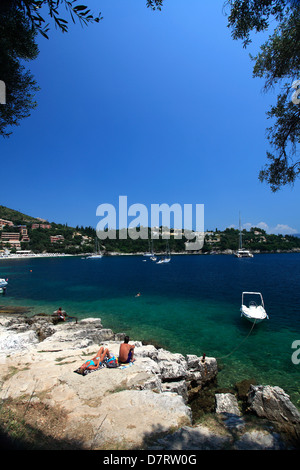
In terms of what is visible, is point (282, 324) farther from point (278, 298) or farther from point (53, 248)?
point (53, 248)

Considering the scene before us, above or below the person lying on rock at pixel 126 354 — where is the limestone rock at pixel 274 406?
below

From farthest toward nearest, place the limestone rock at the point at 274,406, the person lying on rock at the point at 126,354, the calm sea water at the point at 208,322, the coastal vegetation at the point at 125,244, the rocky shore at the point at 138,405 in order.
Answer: the coastal vegetation at the point at 125,244 → the calm sea water at the point at 208,322 → the person lying on rock at the point at 126,354 → the limestone rock at the point at 274,406 → the rocky shore at the point at 138,405

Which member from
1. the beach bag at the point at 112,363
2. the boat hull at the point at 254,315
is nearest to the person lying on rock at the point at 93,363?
the beach bag at the point at 112,363

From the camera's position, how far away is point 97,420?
16.7ft

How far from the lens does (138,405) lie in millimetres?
5762

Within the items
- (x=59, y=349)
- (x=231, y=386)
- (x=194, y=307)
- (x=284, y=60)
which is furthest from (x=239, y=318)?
(x=284, y=60)

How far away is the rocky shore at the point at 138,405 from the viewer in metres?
4.43

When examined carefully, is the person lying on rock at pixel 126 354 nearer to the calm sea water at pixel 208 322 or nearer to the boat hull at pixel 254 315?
the calm sea water at pixel 208 322

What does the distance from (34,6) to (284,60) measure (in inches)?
212

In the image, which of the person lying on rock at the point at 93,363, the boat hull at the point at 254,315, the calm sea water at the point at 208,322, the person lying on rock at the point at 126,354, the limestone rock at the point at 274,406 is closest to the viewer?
the limestone rock at the point at 274,406

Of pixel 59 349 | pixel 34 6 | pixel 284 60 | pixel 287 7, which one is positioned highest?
pixel 287 7

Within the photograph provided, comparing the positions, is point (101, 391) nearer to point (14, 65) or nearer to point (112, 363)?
point (112, 363)

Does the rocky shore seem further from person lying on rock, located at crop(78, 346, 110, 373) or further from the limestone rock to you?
person lying on rock, located at crop(78, 346, 110, 373)

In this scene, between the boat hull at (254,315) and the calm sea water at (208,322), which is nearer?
the calm sea water at (208,322)
